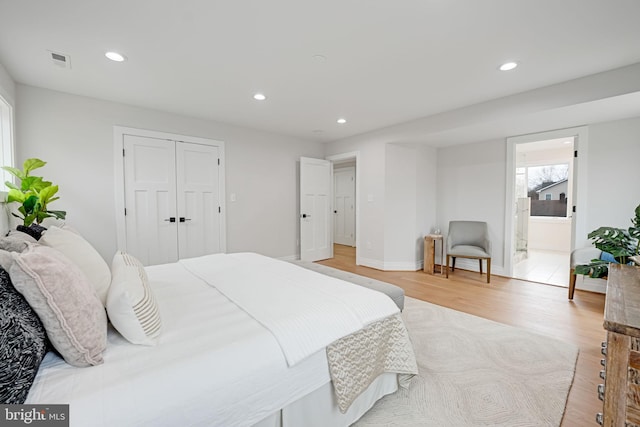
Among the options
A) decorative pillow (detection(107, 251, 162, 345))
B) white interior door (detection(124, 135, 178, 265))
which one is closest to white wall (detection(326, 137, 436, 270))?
white interior door (detection(124, 135, 178, 265))

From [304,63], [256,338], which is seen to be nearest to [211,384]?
[256,338]

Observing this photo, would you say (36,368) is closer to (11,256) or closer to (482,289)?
(11,256)

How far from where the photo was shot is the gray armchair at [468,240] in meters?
4.11

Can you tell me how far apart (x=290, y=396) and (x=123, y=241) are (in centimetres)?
341

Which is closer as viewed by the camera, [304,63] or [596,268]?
[304,63]

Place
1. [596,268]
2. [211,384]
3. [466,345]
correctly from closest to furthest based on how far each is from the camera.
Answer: [211,384]
[466,345]
[596,268]

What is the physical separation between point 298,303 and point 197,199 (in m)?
3.24

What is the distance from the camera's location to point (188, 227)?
13.1ft

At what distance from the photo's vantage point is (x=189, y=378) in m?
0.91

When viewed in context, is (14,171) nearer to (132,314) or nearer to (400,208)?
(132,314)

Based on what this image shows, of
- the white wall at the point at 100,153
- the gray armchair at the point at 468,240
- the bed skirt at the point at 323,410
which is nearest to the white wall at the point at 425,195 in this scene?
the gray armchair at the point at 468,240

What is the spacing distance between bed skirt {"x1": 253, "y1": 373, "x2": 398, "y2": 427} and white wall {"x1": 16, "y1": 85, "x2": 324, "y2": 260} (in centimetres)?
341

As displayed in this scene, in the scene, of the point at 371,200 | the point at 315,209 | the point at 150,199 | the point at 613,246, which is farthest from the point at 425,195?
the point at 150,199

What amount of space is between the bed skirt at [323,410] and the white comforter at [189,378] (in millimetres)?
60
